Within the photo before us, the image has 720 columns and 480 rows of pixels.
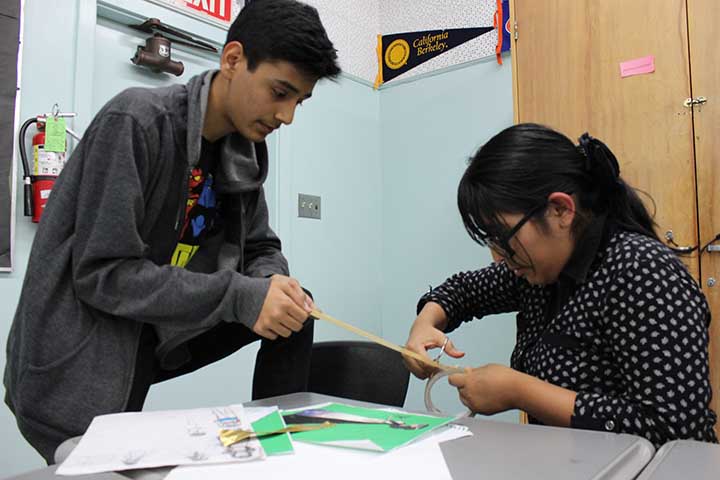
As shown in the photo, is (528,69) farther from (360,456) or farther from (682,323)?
(360,456)

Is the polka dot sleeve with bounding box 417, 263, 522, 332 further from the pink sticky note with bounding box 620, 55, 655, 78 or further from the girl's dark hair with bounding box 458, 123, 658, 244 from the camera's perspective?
the pink sticky note with bounding box 620, 55, 655, 78

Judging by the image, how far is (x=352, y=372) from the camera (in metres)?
1.35

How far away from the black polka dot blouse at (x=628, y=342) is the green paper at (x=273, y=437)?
0.39 m

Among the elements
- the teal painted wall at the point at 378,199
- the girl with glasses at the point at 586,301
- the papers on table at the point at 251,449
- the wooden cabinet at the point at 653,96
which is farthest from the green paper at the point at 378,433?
the teal painted wall at the point at 378,199

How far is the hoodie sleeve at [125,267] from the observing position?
0.86m

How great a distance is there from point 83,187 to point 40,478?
1.77ft

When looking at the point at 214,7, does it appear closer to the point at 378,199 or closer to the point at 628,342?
the point at 378,199

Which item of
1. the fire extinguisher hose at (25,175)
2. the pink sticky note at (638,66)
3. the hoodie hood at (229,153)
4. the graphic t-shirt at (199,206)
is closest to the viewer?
the hoodie hood at (229,153)

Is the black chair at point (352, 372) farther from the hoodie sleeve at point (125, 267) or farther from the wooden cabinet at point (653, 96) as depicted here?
the wooden cabinet at point (653, 96)

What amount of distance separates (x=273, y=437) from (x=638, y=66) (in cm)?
162

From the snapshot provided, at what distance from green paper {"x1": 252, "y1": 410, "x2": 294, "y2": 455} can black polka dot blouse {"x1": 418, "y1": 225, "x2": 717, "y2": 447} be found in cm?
39

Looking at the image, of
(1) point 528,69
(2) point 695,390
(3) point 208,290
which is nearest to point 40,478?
(3) point 208,290

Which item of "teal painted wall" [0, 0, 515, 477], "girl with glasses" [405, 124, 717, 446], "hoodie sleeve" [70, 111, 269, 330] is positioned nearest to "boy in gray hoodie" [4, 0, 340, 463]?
"hoodie sleeve" [70, 111, 269, 330]

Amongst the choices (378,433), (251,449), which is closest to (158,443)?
(251,449)
